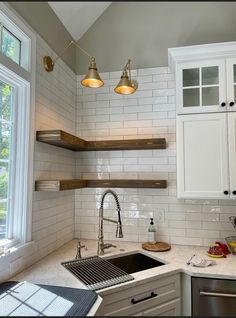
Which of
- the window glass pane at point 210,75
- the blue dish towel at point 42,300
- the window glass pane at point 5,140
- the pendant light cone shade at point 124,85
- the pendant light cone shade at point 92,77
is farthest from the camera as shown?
the window glass pane at point 210,75

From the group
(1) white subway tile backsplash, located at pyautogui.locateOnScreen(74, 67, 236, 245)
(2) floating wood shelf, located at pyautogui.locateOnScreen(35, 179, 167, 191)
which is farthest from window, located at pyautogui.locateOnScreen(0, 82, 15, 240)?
(1) white subway tile backsplash, located at pyautogui.locateOnScreen(74, 67, 236, 245)

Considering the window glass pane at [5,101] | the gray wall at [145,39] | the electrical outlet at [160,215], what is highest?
the gray wall at [145,39]

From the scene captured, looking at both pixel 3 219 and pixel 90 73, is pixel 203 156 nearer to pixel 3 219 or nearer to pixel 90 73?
pixel 90 73

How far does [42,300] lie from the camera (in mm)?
1074

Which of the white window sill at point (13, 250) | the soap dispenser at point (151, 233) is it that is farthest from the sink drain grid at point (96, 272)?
the soap dispenser at point (151, 233)

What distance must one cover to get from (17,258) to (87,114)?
1399 millimetres

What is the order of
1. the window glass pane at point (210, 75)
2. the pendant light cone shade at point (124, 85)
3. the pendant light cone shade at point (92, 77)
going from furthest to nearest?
the window glass pane at point (210, 75) < the pendant light cone shade at point (124, 85) < the pendant light cone shade at point (92, 77)

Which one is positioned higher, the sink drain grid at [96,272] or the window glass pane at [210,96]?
the window glass pane at [210,96]

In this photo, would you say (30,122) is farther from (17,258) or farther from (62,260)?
(62,260)

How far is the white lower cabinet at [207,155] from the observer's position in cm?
174

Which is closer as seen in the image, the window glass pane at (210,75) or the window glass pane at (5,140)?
Answer: the window glass pane at (5,140)

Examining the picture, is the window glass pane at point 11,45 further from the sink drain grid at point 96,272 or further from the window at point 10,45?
the sink drain grid at point 96,272

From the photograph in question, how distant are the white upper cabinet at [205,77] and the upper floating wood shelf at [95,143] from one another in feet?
1.09

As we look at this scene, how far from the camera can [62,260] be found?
5.45 feet
